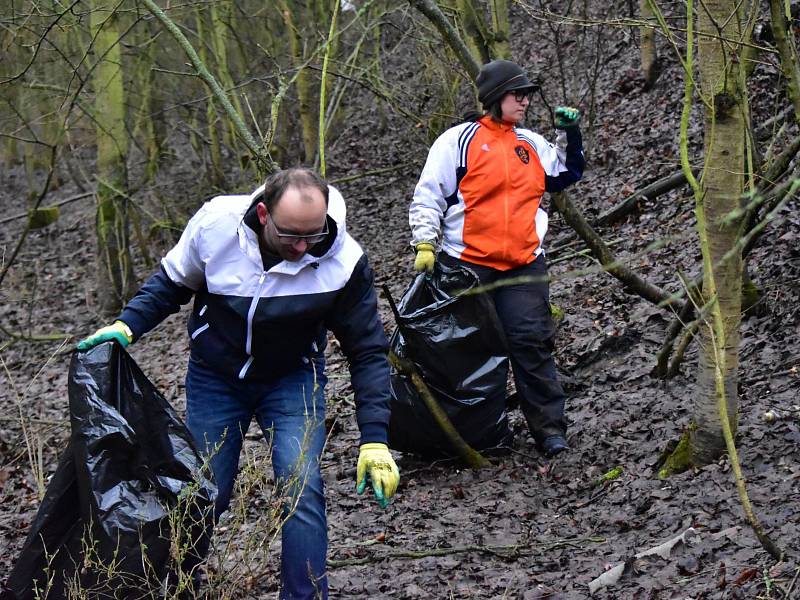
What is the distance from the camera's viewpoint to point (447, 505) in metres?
4.36

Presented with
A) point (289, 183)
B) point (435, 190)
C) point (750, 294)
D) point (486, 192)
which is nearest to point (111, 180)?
point (435, 190)

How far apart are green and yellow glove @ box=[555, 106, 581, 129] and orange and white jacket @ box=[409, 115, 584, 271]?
1.4 inches

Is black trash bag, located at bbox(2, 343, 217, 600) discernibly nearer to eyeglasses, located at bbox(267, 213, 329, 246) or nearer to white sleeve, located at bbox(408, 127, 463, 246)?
eyeglasses, located at bbox(267, 213, 329, 246)

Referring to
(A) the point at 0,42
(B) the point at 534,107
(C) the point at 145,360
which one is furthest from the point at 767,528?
(B) the point at 534,107

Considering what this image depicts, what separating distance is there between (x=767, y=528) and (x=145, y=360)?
695 cm

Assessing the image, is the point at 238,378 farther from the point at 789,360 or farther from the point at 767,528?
the point at 789,360

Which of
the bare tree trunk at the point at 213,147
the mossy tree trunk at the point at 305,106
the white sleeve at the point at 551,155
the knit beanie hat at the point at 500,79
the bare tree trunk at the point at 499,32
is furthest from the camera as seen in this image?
the bare tree trunk at the point at 213,147

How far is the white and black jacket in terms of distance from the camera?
301 centimetres

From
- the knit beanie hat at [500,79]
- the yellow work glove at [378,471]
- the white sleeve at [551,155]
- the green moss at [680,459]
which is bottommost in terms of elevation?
the green moss at [680,459]

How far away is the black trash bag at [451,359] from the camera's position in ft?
14.9

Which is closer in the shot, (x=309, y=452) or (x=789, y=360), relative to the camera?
(x=309, y=452)

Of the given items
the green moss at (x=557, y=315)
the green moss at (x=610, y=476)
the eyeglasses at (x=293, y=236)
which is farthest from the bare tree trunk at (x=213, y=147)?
the eyeglasses at (x=293, y=236)

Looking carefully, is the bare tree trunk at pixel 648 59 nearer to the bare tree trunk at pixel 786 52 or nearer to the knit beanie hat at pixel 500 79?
the knit beanie hat at pixel 500 79

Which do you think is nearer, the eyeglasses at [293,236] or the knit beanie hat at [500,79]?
the eyeglasses at [293,236]
